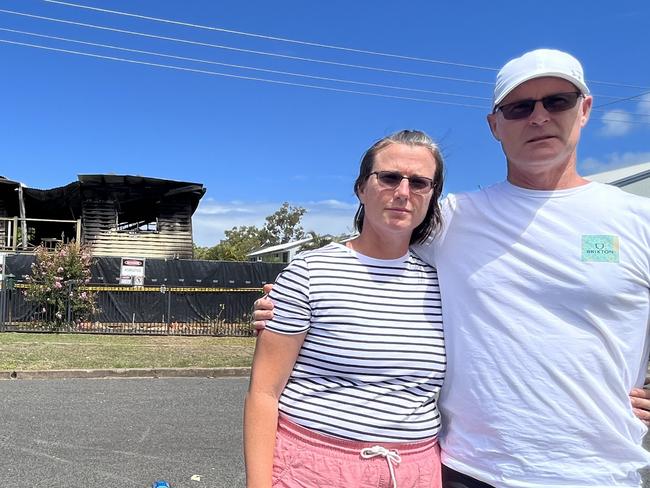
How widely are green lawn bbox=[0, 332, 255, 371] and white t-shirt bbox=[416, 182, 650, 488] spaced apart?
874cm

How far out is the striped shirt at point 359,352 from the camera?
5.54 feet

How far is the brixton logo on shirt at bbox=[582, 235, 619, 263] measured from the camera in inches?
62.6

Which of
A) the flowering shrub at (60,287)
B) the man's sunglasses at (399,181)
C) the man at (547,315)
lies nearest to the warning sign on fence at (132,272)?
the flowering shrub at (60,287)

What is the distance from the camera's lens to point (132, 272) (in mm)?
16922

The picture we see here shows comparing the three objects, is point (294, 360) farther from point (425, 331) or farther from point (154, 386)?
point (154, 386)

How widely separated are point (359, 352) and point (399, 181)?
54cm

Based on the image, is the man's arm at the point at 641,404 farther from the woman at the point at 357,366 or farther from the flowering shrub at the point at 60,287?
the flowering shrub at the point at 60,287

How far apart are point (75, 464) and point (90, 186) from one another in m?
20.0

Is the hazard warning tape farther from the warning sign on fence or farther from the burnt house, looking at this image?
the burnt house

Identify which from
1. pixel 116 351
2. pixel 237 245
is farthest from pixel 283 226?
pixel 116 351

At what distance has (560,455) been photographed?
1.58 meters

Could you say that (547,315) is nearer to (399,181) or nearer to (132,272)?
(399,181)

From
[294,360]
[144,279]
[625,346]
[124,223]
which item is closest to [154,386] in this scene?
[294,360]

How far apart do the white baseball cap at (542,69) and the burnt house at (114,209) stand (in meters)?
22.4
